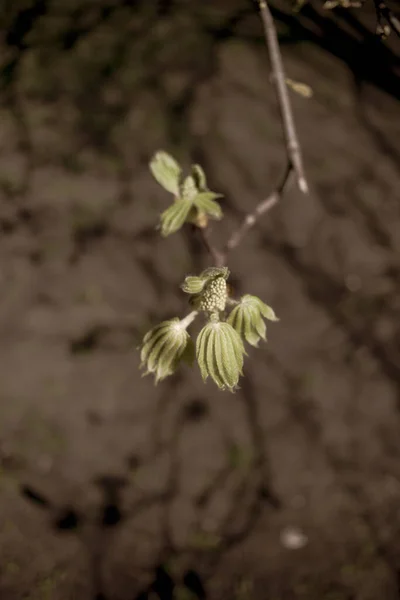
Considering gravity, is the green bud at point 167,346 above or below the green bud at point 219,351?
below

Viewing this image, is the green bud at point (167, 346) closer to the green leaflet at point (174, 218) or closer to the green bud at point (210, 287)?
the green bud at point (210, 287)

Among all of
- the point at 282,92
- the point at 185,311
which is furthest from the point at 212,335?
the point at 185,311

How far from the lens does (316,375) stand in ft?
7.87

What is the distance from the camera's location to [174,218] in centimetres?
76

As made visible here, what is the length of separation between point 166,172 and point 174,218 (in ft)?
0.37

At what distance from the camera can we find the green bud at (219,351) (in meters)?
0.59

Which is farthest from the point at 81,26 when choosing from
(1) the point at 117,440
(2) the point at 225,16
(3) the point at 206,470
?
(3) the point at 206,470

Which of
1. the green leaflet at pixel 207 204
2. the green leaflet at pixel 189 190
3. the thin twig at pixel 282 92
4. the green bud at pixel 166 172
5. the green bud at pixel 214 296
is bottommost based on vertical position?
the green bud at pixel 166 172

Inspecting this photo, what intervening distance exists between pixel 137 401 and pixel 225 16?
1884mm

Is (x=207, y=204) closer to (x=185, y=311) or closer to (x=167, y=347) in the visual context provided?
(x=167, y=347)

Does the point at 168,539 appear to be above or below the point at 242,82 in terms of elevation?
below

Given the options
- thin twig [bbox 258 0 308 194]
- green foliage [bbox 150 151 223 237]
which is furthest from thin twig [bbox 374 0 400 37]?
green foliage [bbox 150 151 223 237]

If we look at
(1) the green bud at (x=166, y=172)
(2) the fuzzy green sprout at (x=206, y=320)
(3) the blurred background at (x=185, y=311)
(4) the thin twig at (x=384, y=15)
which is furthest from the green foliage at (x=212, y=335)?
(3) the blurred background at (x=185, y=311)

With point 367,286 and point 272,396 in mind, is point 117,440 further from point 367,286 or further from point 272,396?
point 367,286
